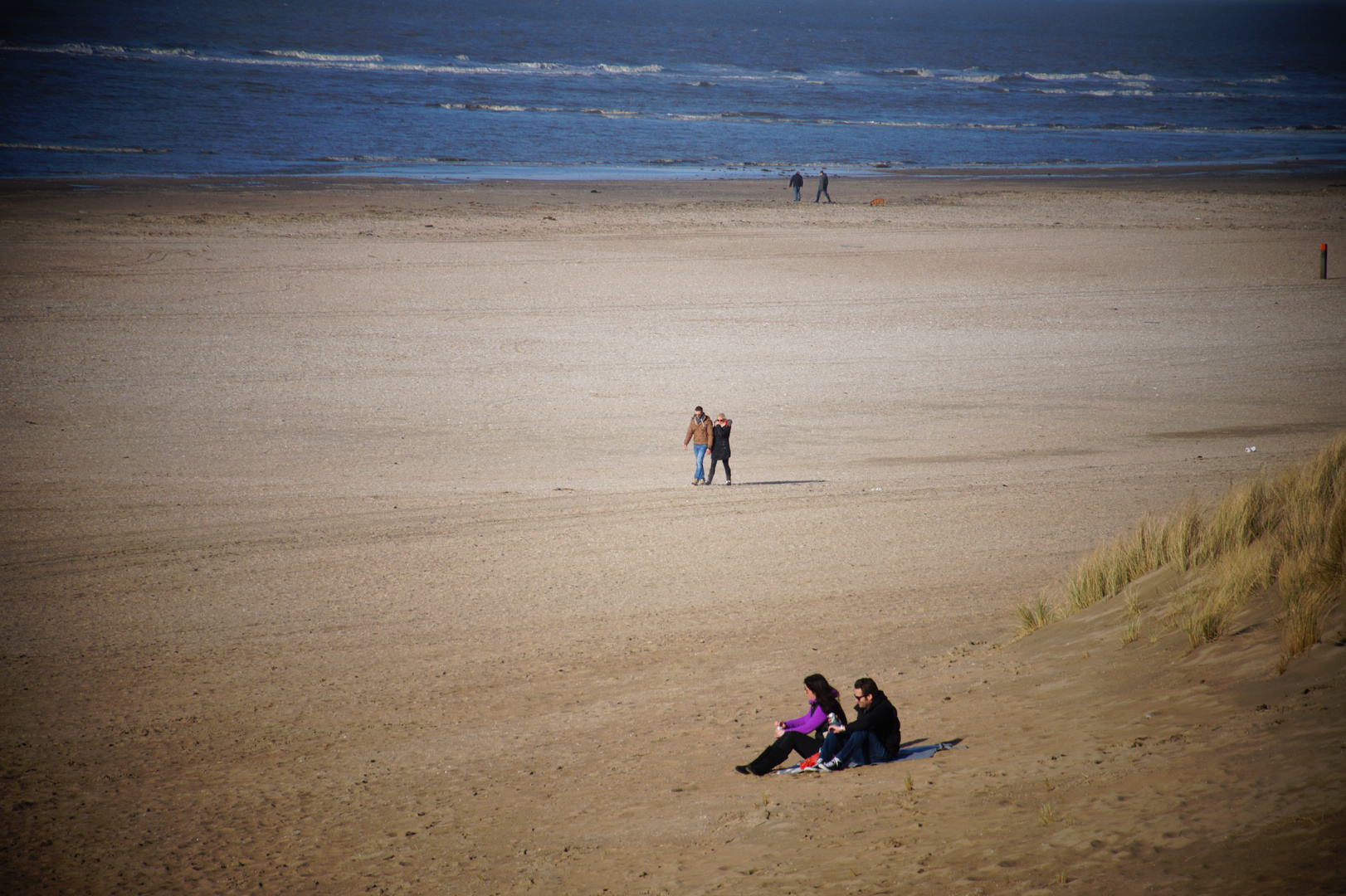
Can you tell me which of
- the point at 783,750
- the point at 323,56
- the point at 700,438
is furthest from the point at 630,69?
the point at 783,750

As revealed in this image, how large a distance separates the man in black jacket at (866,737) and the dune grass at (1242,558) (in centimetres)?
219

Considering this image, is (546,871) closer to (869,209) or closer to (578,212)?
(578,212)

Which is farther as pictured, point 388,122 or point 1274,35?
point 1274,35

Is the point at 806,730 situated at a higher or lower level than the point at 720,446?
lower

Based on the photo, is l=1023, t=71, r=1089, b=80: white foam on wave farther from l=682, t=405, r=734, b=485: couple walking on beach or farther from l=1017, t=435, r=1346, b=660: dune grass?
l=1017, t=435, r=1346, b=660: dune grass

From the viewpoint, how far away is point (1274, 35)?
178 m

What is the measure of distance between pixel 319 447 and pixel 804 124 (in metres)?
62.8

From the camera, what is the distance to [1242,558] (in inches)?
297

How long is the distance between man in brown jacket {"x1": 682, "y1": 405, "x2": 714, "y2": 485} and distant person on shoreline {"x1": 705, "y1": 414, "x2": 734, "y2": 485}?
8cm

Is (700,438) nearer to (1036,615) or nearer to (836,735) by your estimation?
(1036,615)

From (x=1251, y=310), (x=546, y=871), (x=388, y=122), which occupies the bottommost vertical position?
(x=546, y=871)

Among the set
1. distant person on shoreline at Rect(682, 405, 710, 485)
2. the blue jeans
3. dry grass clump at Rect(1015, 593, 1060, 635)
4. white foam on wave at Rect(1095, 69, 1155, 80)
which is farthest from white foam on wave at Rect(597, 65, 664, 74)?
the blue jeans

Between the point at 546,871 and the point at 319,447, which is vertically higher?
the point at 319,447

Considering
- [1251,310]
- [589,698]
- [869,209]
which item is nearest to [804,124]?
[869,209]
